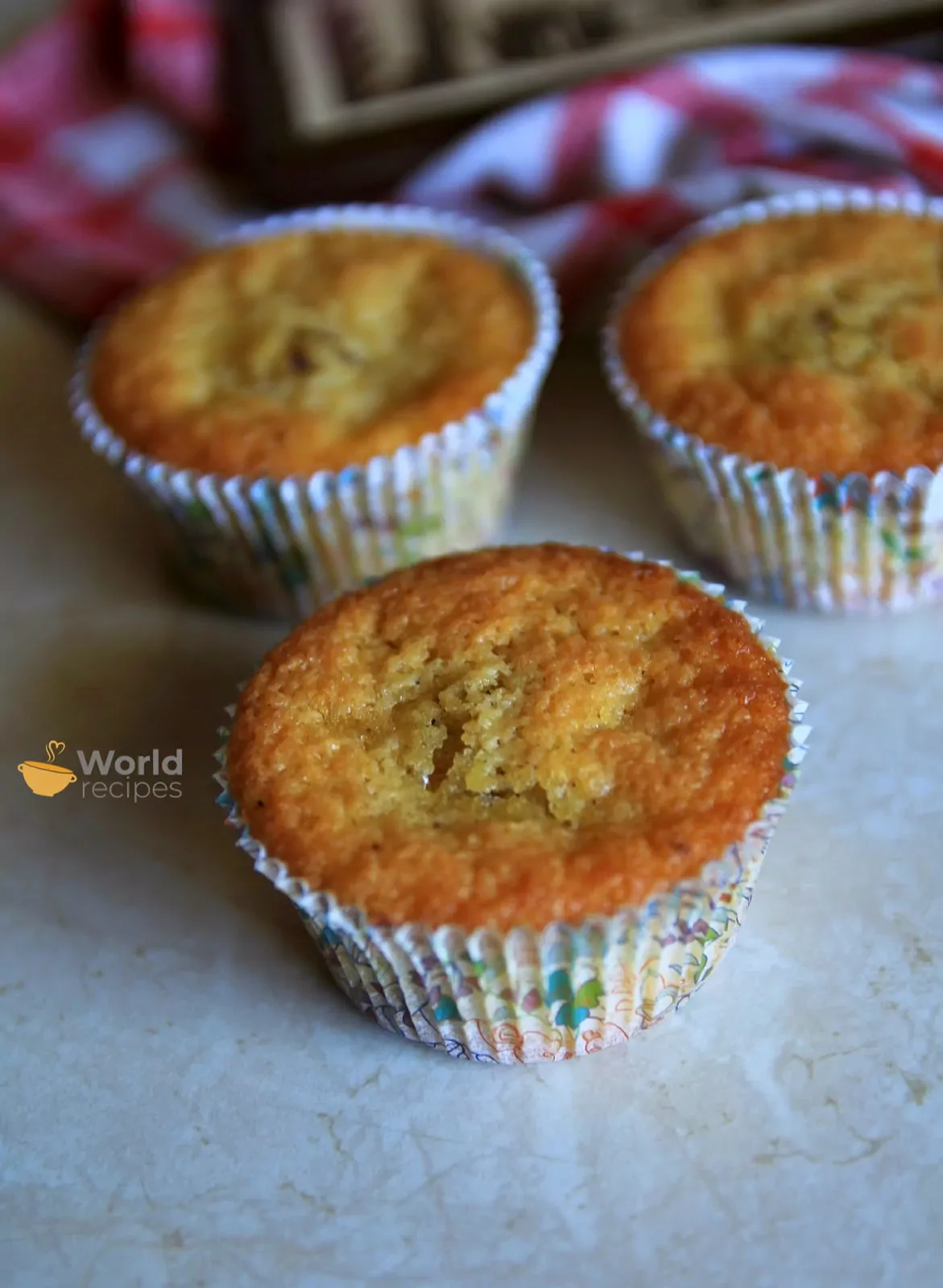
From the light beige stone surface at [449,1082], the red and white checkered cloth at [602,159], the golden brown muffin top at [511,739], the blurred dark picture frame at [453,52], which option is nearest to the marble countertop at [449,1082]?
the light beige stone surface at [449,1082]

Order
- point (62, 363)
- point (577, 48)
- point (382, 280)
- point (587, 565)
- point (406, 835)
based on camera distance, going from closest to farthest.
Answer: point (406, 835)
point (587, 565)
point (382, 280)
point (577, 48)
point (62, 363)

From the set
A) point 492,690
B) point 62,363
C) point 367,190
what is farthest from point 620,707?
point 62,363

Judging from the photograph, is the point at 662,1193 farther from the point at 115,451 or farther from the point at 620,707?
the point at 115,451

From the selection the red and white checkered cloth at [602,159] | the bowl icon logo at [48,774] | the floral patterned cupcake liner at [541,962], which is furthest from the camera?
the red and white checkered cloth at [602,159]

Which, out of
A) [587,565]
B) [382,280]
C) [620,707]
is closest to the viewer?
[620,707]

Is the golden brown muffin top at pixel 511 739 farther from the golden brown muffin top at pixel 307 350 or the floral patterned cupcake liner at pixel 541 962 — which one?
the golden brown muffin top at pixel 307 350

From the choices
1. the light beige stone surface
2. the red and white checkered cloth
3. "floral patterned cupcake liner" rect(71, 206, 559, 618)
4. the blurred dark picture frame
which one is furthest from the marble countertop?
the blurred dark picture frame

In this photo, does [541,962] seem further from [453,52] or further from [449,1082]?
[453,52]
